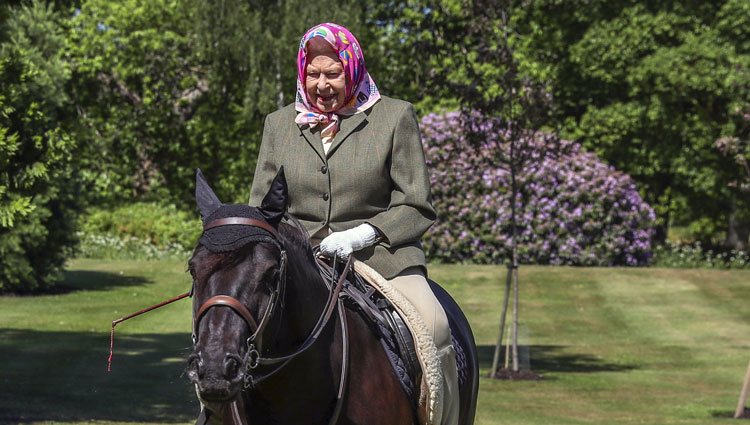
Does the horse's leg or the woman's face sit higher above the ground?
the woman's face

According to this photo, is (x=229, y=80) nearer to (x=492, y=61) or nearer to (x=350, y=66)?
(x=492, y=61)

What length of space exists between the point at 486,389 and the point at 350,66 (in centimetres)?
1249

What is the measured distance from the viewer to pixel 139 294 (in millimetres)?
26750

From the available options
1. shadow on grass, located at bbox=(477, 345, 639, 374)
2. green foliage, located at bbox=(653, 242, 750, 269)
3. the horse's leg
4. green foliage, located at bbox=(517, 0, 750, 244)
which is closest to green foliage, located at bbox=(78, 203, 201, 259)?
green foliage, located at bbox=(517, 0, 750, 244)

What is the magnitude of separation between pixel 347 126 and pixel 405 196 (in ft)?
1.44

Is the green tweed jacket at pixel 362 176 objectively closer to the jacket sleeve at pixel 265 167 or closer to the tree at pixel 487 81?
the jacket sleeve at pixel 265 167

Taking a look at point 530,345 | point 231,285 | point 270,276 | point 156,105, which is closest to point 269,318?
point 270,276

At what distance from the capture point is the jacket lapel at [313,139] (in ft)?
19.5

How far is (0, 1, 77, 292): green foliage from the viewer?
2436 cm

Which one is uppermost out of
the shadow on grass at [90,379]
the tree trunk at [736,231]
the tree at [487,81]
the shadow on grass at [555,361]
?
the tree at [487,81]

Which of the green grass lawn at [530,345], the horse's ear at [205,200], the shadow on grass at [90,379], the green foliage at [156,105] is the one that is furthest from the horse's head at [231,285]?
the green foliage at [156,105]

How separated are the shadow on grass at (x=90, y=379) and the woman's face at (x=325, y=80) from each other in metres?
5.84

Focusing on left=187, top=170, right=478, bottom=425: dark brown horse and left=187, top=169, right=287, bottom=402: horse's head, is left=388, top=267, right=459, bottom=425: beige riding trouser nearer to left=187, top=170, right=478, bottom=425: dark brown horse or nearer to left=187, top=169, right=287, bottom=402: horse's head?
left=187, top=170, right=478, bottom=425: dark brown horse

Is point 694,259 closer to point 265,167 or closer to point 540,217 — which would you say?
point 540,217
